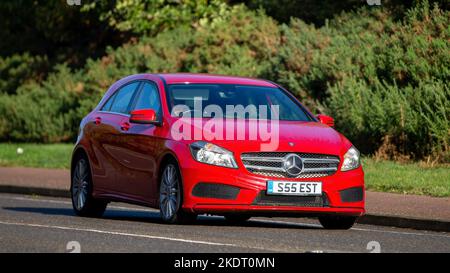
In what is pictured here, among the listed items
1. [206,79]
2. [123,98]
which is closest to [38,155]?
[123,98]

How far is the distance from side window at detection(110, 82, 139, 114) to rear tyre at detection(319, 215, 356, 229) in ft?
9.50

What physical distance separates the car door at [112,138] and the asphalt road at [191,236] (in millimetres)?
538

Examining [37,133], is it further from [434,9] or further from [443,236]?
[443,236]

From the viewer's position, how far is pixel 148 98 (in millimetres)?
15609

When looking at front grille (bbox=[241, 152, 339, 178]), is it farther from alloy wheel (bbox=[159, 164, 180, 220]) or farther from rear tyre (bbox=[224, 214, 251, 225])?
rear tyre (bbox=[224, 214, 251, 225])

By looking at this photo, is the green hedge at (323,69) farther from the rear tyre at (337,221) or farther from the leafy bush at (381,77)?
the rear tyre at (337,221)

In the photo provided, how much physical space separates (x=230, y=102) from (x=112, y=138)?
1671 mm

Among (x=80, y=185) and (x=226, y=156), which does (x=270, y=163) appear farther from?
(x=80, y=185)

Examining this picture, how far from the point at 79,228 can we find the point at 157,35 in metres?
22.1

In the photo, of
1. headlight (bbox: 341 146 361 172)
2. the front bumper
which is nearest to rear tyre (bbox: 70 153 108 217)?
the front bumper

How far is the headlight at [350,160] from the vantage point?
1427 cm

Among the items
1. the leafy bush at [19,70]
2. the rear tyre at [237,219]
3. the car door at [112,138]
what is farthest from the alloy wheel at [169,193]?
the leafy bush at [19,70]
